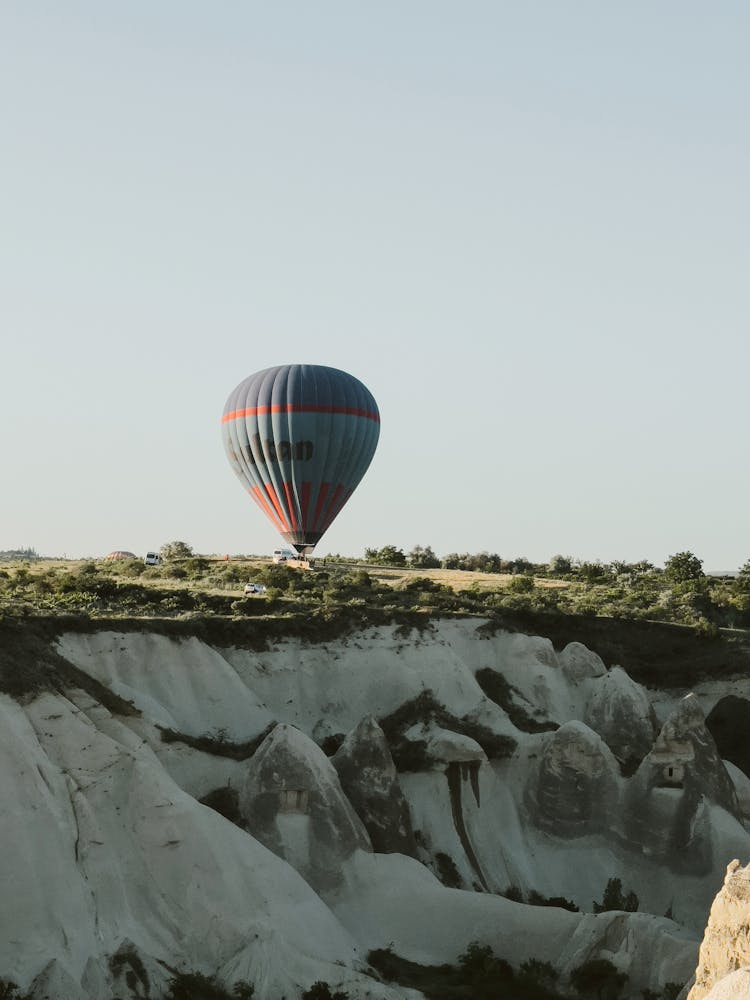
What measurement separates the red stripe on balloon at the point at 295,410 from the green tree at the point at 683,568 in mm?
35935

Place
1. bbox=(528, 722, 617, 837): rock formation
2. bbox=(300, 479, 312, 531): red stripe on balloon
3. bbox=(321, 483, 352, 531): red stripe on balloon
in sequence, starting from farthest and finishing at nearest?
bbox=(321, 483, 352, 531): red stripe on balloon, bbox=(300, 479, 312, 531): red stripe on balloon, bbox=(528, 722, 617, 837): rock formation

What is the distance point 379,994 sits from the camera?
34.7 metres

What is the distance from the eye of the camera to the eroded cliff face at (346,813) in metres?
34.5

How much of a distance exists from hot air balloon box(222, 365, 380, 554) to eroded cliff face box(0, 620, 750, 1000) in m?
22.4

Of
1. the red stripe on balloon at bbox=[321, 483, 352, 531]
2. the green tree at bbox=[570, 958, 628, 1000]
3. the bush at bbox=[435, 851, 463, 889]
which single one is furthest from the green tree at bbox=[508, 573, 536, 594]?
the green tree at bbox=[570, 958, 628, 1000]

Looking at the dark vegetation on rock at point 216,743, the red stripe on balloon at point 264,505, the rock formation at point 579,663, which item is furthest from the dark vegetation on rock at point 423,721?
the red stripe on balloon at point 264,505

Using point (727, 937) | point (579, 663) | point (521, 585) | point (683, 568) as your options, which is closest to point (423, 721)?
point (579, 663)

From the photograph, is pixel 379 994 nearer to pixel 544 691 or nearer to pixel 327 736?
pixel 327 736

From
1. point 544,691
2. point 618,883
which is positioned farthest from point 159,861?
point 544,691

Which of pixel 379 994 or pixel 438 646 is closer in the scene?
pixel 379 994

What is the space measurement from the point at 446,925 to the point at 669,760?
1271cm

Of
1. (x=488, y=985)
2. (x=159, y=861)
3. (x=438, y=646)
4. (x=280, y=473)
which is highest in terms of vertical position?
(x=280, y=473)

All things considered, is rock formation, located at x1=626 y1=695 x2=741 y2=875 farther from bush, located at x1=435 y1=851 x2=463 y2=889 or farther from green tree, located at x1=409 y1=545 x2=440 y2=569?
green tree, located at x1=409 y1=545 x2=440 y2=569

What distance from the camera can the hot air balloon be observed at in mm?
77500
